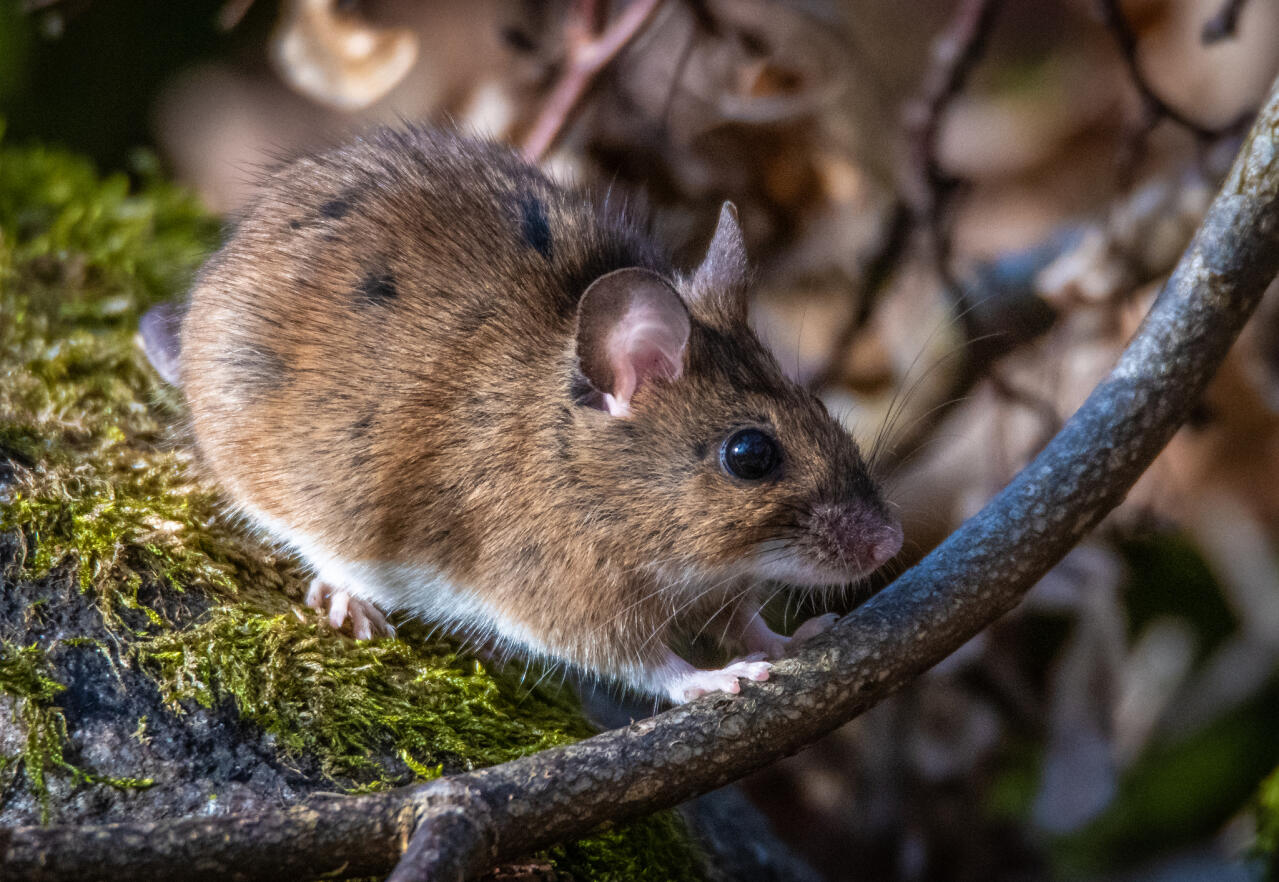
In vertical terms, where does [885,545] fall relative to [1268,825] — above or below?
above

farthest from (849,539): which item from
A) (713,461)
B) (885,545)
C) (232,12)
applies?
(232,12)

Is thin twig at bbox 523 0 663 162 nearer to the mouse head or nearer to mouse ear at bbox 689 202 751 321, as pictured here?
mouse ear at bbox 689 202 751 321

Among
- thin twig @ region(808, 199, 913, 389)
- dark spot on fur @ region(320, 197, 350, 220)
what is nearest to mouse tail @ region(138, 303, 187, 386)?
dark spot on fur @ region(320, 197, 350, 220)

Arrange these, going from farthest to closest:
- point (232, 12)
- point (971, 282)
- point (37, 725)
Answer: point (971, 282) → point (232, 12) → point (37, 725)

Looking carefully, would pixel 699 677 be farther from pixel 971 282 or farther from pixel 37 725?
pixel 971 282

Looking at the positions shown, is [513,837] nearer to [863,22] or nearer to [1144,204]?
[1144,204]

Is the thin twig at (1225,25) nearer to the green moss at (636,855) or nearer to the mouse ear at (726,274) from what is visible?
the mouse ear at (726,274)
